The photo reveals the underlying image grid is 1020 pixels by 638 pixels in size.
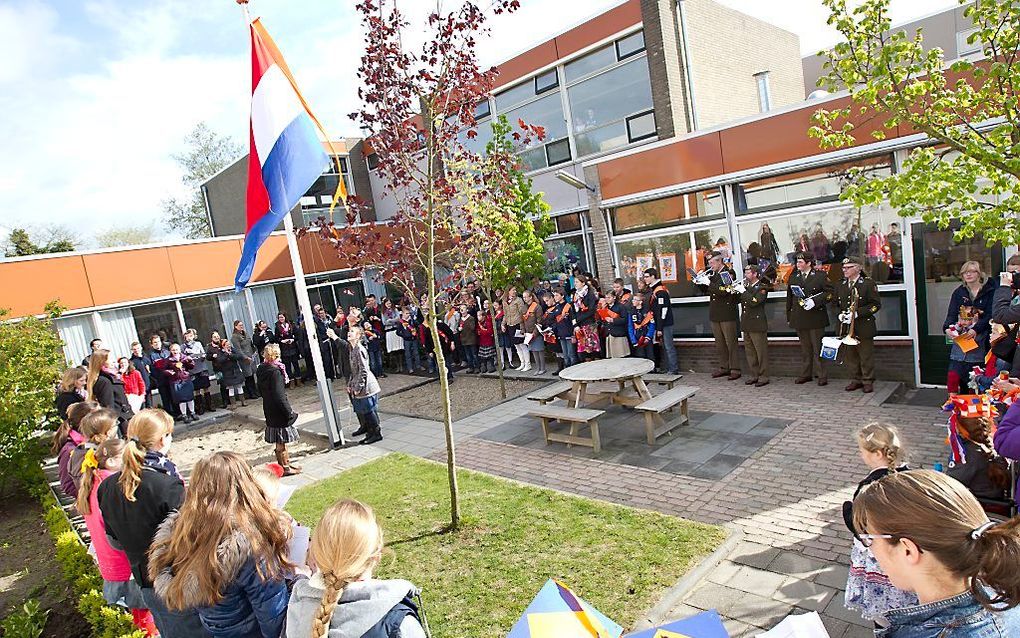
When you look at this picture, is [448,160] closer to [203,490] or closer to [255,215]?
[255,215]

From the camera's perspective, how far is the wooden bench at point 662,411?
7820 mm

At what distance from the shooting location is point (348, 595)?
2.44 m

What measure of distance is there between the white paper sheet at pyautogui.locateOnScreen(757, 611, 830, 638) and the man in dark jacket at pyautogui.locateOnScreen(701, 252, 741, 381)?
8.97 m

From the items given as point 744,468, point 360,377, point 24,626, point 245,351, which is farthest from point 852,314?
point 245,351

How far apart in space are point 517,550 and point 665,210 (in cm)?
836

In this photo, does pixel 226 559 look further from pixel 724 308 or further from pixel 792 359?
pixel 792 359

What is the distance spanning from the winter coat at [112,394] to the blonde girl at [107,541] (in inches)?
193

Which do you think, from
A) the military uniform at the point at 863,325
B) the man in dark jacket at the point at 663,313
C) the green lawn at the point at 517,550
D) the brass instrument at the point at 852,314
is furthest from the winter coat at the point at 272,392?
the military uniform at the point at 863,325

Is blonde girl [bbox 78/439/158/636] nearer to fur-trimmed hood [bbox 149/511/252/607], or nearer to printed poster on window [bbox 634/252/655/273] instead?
fur-trimmed hood [bbox 149/511/252/607]

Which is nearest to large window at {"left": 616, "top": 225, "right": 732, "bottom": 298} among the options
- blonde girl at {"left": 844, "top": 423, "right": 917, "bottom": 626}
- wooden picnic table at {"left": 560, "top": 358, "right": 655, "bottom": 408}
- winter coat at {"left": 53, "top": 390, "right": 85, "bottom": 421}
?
wooden picnic table at {"left": 560, "top": 358, "right": 655, "bottom": 408}

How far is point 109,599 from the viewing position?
446cm

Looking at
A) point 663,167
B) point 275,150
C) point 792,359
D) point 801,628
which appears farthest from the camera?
point 663,167

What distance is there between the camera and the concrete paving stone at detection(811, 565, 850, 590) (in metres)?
4.34

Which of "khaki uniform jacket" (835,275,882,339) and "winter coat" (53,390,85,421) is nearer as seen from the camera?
"winter coat" (53,390,85,421)
